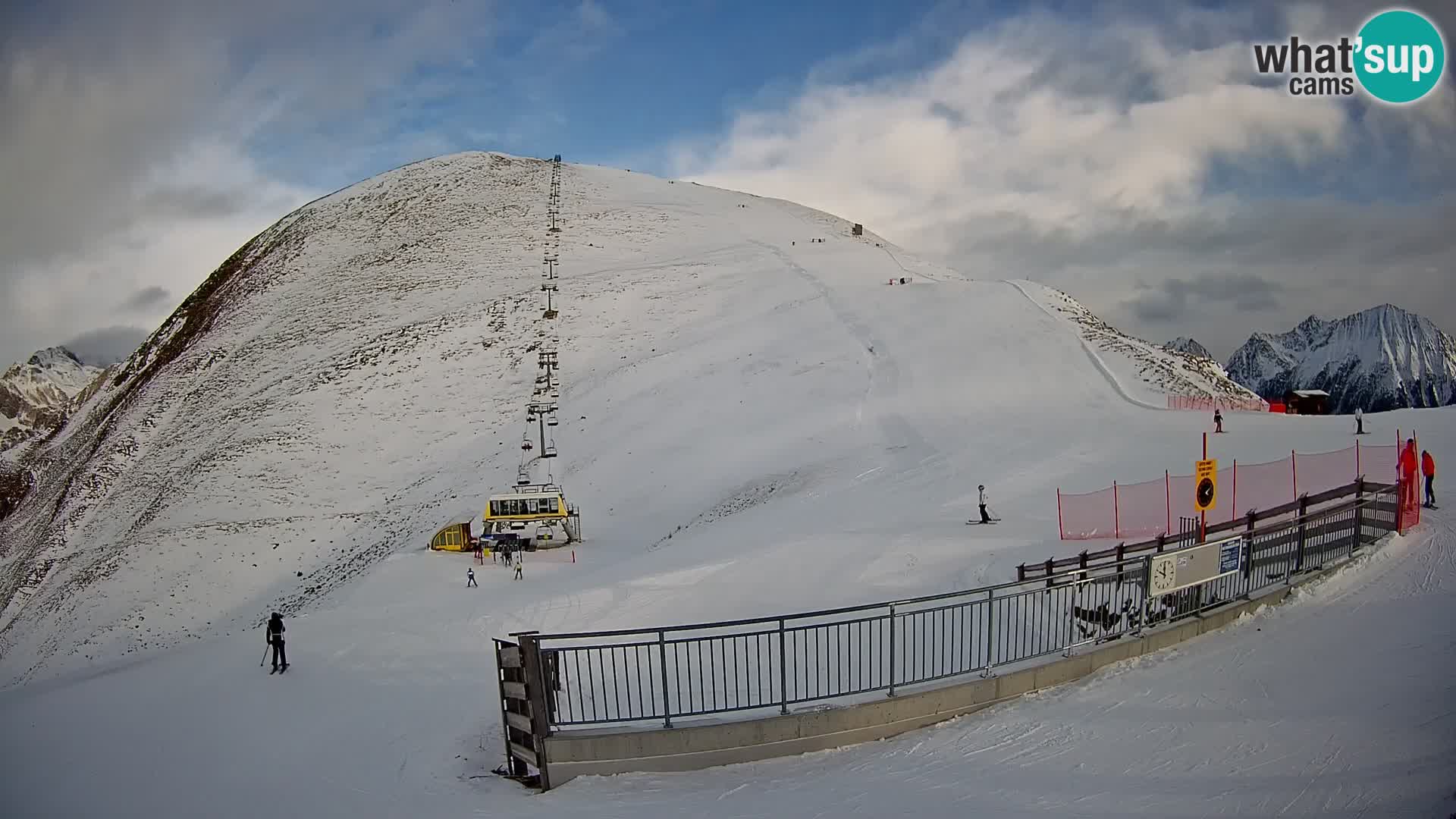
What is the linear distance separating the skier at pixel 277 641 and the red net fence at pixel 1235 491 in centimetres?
1785

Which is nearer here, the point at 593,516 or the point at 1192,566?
the point at 1192,566

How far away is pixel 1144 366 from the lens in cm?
4128

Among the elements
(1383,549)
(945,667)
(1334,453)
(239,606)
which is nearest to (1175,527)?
(1334,453)

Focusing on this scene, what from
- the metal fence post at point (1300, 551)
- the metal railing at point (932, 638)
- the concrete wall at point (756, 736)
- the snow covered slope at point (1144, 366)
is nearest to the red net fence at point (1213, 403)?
the snow covered slope at point (1144, 366)

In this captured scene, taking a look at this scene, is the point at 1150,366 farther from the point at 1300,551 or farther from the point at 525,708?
the point at 525,708

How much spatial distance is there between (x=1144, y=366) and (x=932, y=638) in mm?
36135

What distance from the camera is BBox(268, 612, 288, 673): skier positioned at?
18.3 meters

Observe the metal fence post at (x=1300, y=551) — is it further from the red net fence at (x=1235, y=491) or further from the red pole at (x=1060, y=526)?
the red pole at (x=1060, y=526)

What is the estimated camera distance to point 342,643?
19641mm

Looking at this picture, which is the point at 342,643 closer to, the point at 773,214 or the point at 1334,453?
the point at 1334,453

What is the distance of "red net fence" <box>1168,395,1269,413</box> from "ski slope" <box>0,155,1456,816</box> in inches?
80.9

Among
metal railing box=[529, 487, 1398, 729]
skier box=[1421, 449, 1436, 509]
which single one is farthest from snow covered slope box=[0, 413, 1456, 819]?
skier box=[1421, 449, 1436, 509]

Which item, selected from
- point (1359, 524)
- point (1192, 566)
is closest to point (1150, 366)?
point (1359, 524)

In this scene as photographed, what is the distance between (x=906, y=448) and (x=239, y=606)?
26.6 m
